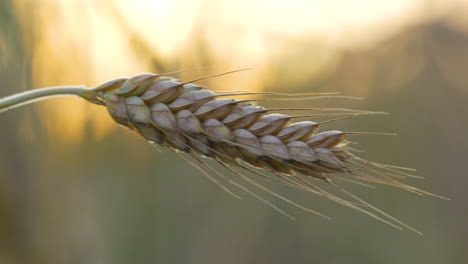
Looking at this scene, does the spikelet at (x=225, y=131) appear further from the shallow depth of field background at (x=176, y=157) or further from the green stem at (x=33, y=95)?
the shallow depth of field background at (x=176, y=157)

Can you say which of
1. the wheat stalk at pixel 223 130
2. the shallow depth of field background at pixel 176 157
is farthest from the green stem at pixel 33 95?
the shallow depth of field background at pixel 176 157

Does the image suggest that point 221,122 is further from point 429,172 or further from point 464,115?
point 464,115

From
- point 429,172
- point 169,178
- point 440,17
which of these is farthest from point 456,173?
point 169,178

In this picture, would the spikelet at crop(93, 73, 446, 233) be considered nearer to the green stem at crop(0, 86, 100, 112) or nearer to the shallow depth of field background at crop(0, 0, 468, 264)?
the green stem at crop(0, 86, 100, 112)

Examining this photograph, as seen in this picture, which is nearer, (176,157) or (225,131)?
(225,131)

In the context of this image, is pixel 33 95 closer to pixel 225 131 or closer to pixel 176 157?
pixel 225 131

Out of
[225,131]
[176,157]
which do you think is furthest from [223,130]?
[176,157]

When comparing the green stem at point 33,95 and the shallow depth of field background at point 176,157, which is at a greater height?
the green stem at point 33,95
